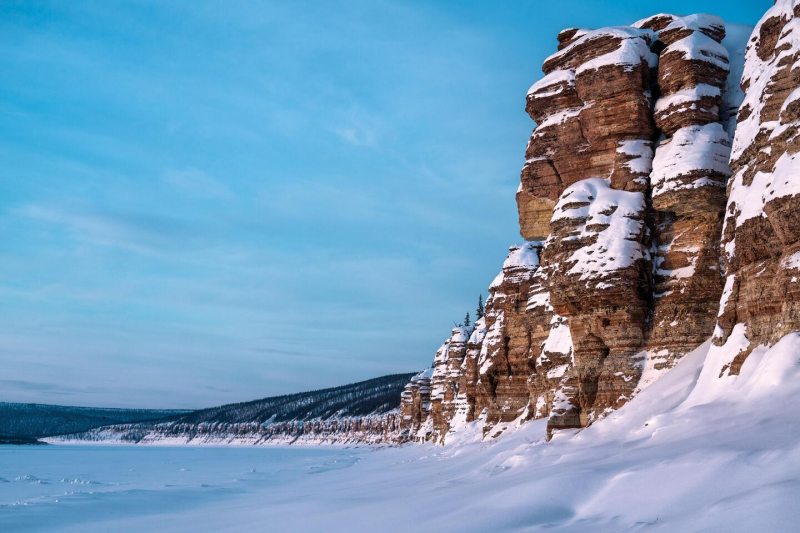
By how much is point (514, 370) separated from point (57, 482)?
Answer: 1105 inches

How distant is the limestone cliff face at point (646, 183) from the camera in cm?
1741

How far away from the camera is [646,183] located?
78.4 ft

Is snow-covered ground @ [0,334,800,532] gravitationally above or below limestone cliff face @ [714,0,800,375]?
below

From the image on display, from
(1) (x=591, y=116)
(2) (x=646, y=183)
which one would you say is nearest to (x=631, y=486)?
(2) (x=646, y=183)

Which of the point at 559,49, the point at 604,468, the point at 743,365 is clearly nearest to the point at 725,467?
the point at 604,468

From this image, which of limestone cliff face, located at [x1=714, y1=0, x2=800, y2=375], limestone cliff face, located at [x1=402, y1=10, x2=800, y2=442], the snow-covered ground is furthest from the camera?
limestone cliff face, located at [x1=402, y1=10, x2=800, y2=442]

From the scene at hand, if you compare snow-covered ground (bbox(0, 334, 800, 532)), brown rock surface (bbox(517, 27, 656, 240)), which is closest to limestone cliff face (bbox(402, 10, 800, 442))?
brown rock surface (bbox(517, 27, 656, 240))

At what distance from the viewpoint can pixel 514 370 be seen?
1721 inches

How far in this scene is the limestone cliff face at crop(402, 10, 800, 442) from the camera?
57.1 ft

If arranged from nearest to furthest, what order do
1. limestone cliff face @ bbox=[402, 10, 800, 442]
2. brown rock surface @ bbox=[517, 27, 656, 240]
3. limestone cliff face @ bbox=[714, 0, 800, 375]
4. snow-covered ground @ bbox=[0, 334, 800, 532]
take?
snow-covered ground @ bbox=[0, 334, 800, 532] < limestone cliff face @ bbox=[714, 0, 800, 375] < limestone cliff face @ bbox=[402, 10, 800, 442] < brown rock surface @ bbox=[517, 27, 656, 240]

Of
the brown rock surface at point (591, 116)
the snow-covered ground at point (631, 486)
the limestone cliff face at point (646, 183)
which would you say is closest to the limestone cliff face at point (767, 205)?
the limestone cliff face at point (646, 183)

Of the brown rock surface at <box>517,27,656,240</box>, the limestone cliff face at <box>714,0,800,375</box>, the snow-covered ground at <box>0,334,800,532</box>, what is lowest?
the snow-covered ground at <box>0,334,800,532</box>

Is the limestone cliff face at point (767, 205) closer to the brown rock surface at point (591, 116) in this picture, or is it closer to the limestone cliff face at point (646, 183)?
the limestone cliff face at point (646, 183)

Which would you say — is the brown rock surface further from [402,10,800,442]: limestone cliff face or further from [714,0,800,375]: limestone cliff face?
[714,0,800,375]: limestone cliff face
